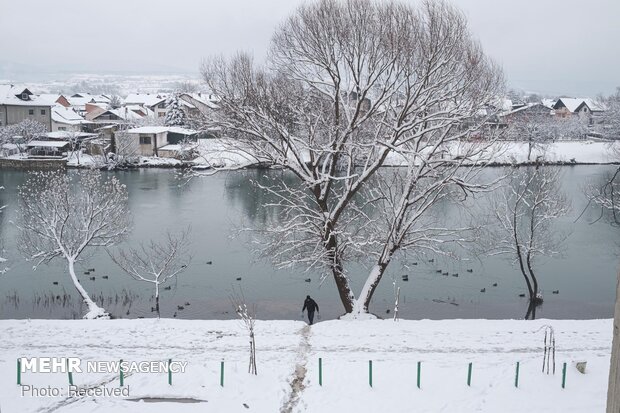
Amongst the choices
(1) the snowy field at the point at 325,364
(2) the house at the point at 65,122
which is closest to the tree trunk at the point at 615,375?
(1) the snowy field at the point at 325,364

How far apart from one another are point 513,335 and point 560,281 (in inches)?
332

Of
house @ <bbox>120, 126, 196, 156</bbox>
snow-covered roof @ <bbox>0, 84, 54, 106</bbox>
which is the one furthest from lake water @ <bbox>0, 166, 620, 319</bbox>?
snow-covered roof @ <bbox>0, 84, 54, 106</bbox>

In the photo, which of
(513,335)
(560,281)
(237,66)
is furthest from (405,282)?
(237,66)

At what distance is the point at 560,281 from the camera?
687 inches

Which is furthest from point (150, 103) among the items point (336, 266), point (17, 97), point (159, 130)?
point (336, 266)

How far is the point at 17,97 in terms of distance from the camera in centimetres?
4866

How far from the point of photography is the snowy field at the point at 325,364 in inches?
285

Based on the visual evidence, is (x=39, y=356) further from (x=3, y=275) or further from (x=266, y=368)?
(x=3, y=275)

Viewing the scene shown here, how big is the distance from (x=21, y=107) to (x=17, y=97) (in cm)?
132

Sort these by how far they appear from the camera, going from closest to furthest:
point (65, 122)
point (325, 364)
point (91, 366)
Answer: point (91, 366)
point (325, 364)
point (65, 122)

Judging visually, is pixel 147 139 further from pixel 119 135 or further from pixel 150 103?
pixel 150 103

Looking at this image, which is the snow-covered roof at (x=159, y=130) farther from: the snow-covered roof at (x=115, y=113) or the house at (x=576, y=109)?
the house at (x=576, y=109)

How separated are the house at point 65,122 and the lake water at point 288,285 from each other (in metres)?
30.2

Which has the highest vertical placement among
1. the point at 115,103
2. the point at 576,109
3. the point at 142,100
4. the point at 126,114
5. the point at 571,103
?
the point at 142,100
